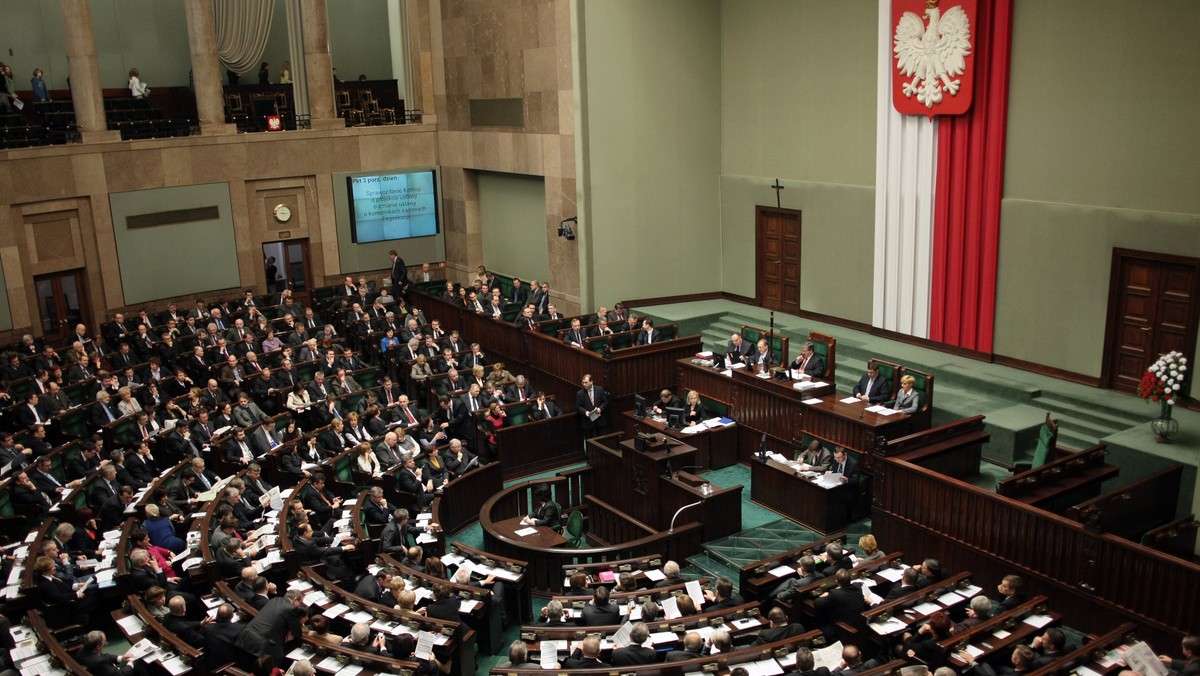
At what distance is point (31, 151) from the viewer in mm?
17562

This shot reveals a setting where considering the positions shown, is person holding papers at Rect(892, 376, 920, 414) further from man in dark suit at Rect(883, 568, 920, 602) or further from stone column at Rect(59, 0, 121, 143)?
stone column at Rect(59, 0, 121, 143)

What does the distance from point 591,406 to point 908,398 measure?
14.6ft

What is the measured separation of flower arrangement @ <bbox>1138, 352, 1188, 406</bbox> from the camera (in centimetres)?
1068

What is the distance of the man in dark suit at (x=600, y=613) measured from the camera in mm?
8211

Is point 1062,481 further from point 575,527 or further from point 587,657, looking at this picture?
point 587,657

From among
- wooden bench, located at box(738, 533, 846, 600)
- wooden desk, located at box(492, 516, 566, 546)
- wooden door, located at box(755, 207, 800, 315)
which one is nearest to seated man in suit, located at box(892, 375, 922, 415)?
wooden bench, located at box(738, 533, 846, 600)

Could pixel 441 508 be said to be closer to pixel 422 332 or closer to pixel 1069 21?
pixel 422 332

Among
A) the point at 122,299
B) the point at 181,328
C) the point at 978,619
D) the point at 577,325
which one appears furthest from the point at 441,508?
the point at 122,299

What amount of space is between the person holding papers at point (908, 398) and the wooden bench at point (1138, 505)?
254cm

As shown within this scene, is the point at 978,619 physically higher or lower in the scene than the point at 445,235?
lower

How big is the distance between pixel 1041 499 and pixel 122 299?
16.7 metres

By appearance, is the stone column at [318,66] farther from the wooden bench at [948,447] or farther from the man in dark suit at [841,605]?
the man in dark suit at [841,605]

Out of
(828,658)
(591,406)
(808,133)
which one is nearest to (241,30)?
(808,133)

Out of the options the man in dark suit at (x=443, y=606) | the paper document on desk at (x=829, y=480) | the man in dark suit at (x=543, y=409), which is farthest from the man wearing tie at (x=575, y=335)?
the man in dark suit at (x=443, y=606)
